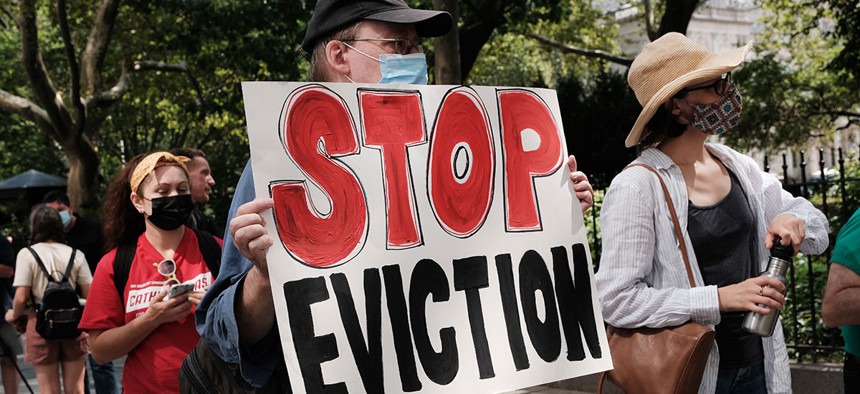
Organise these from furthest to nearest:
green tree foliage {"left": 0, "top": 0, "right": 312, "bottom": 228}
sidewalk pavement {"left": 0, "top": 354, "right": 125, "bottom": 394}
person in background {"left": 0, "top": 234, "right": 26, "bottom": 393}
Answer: green tree foliage {"left": 0, "top": 0, "right": 312, "bottom": 228}
sidewalk pavement {"left": 0, "top": 354, "right": 125, "bottom": 394}
person in background {"left": 0, "top": 234, "right": 26, "bottom": 393}

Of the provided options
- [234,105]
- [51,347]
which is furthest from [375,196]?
[234,105]

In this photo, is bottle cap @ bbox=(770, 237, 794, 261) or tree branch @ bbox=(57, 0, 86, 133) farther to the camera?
tree branch @ bbox=(57, 0, 86, 133)

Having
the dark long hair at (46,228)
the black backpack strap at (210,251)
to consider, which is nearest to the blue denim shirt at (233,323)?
the black backpack strap at (210,251)

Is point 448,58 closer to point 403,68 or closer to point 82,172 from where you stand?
point 403,68

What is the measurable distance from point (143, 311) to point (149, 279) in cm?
16

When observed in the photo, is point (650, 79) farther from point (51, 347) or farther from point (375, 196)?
point (51, 347)

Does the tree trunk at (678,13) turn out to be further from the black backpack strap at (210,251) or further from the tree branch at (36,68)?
the black backpack strap at (210,251)

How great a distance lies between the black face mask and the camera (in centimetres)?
404

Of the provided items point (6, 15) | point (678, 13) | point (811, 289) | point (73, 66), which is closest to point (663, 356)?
point (811, 289)

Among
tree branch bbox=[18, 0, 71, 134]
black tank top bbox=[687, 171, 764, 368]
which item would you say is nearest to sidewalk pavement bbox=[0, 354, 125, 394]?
tree branch bbox=[18, 0, 71, 134]

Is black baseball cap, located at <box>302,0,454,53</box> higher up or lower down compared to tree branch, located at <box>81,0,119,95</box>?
lower down

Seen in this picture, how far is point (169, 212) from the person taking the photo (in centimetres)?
404

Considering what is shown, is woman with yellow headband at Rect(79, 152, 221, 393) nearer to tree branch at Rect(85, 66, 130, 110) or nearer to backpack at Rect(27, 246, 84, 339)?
backpack at Rect(27, 246, 84, 339)

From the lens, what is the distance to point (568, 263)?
2.50 m
